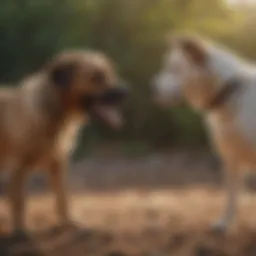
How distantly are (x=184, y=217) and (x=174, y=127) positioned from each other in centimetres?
32

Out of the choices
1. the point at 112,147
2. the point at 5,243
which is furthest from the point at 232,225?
the point at 5,243

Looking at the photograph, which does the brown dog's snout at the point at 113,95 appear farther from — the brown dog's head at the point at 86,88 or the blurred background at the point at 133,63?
the blurred background at the point at 133,63

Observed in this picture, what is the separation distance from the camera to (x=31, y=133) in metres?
1.78

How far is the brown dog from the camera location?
1.75 m

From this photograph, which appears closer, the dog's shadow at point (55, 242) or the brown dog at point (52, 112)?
the dog's shadow at point (55, 242)

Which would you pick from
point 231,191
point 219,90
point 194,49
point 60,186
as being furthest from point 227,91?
point 60,186

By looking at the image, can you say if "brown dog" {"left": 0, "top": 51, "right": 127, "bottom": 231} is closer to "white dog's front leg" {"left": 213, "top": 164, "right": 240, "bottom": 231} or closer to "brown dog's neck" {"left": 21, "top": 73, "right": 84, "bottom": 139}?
"brown dog's neck" {"left": 21, "top": 73, "right": 84, "bottom": 139}

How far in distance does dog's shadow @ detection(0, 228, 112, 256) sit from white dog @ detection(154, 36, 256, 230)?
326mm

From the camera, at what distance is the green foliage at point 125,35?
6.58 feet

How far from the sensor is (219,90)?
1.79 metres

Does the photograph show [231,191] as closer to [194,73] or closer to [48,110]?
[194,73]

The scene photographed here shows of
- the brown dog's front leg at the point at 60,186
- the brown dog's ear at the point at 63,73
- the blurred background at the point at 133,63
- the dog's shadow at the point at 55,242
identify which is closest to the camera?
the dog's shadow at the point at 55,242

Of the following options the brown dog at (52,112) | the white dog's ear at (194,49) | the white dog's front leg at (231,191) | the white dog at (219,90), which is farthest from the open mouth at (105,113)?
the white dog's front leg at (231,191)

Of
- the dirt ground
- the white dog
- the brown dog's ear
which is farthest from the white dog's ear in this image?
the dirt ground
